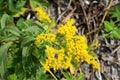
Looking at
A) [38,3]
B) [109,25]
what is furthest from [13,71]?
[109,25]

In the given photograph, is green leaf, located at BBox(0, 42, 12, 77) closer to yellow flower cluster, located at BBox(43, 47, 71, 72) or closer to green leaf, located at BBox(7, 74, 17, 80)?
green leaf, located at BBox(7, 74, 17, 80)

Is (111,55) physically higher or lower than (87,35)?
lower

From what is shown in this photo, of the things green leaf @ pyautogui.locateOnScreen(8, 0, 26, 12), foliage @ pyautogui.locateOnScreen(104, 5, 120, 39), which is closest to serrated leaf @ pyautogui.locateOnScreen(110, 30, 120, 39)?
foliage @ pyautogui.locateOnScreen(104, 5, 120, 39)

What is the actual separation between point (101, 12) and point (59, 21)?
0.45 m

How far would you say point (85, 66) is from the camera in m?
3.10

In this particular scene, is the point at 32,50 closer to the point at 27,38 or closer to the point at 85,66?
the point at 27,38

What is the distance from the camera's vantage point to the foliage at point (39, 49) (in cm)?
202

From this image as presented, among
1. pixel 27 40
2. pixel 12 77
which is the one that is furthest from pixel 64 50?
pixel 12 77

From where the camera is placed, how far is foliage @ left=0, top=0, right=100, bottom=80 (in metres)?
2.02

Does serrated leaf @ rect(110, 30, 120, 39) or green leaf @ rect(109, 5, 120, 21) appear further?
green leaf @ rect(109, 5, 120, 21)

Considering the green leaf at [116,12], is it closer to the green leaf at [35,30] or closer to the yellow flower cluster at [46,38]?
the green leaf at [35,30]

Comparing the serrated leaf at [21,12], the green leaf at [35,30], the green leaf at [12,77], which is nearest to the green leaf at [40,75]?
the green leaf at [12,77]

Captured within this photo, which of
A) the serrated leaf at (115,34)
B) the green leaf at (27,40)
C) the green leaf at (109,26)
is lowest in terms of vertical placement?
the serrated leaf at (115,34)

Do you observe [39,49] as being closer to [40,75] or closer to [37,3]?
[40,75]
